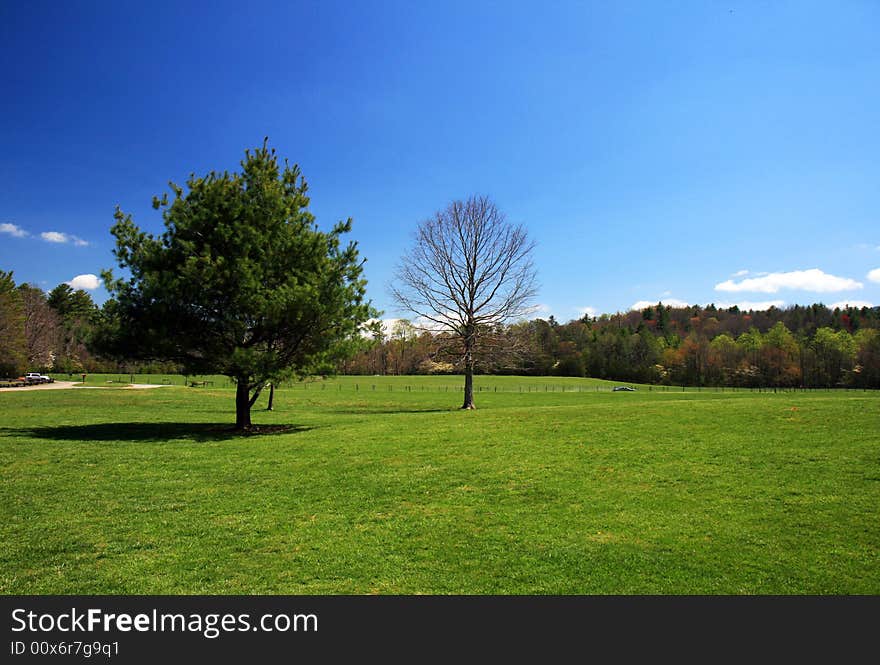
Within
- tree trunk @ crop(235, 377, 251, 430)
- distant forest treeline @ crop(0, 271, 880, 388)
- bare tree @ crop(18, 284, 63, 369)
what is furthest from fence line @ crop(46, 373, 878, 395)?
tree trunk @ crop(235, 377, 251, 430)

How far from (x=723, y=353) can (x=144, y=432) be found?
117 meters

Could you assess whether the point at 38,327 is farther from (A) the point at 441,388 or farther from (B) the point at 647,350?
(B) the point at 647,350

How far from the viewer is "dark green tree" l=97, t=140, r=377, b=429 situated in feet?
62.0

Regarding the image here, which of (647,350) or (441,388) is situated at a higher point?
(647,350)

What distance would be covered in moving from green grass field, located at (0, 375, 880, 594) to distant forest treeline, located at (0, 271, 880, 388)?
43.5 m

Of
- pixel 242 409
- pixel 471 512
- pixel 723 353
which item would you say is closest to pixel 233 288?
pixel 242 409

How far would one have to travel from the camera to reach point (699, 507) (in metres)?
9.10

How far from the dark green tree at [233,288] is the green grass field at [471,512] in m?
4.32

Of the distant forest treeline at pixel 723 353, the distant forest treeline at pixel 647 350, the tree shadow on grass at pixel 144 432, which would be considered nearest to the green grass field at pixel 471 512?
the tree shadow on grass at pixel 144 432

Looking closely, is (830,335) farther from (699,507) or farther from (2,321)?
(2,321)

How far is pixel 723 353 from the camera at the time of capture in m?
110

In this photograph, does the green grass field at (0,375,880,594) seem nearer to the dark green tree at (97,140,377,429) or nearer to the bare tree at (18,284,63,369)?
the dark green tree at (97,140,377,429)

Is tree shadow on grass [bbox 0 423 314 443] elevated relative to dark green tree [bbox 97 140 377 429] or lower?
lower

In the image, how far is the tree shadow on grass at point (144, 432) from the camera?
19.4 meters
